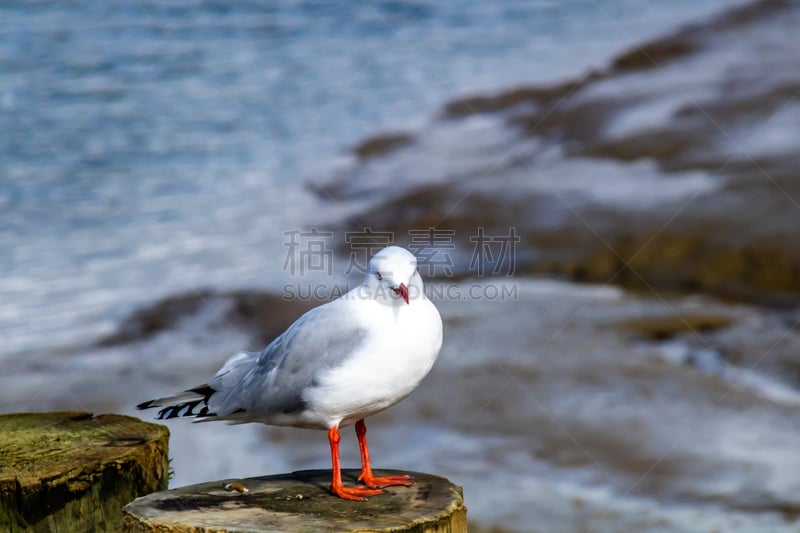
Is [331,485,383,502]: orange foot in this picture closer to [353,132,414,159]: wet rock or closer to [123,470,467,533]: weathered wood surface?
[123,470,467,533]: weathered wood surface

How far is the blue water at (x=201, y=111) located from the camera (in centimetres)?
1060

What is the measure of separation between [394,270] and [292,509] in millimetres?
816

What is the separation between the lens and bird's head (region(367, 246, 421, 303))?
3.54m

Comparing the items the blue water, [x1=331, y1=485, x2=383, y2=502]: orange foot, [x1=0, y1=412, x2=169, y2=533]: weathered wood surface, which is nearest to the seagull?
[x1=331, y1=485, x2=383, y2=502]: orange foot

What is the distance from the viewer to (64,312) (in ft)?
32.5

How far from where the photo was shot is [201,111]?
13.9m

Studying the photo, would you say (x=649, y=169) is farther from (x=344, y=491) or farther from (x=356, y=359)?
(x=344, y=491)

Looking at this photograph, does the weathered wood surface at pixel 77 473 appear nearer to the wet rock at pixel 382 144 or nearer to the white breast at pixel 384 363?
the white breast at pixel 384 363

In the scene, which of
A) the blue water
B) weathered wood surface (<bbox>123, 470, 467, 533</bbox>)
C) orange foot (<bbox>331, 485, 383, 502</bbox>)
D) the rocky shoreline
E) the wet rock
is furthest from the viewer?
the wet rock

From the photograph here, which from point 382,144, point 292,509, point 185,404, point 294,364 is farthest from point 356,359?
point 382,144

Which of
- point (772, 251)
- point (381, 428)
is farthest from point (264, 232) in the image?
point (772, 251)

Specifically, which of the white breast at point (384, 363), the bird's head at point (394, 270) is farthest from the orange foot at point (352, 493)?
the bird's head at point (394, 270)

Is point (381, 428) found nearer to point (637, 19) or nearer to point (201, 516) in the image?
point (201, 516)

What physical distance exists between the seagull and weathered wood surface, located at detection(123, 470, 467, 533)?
4.3 inches
